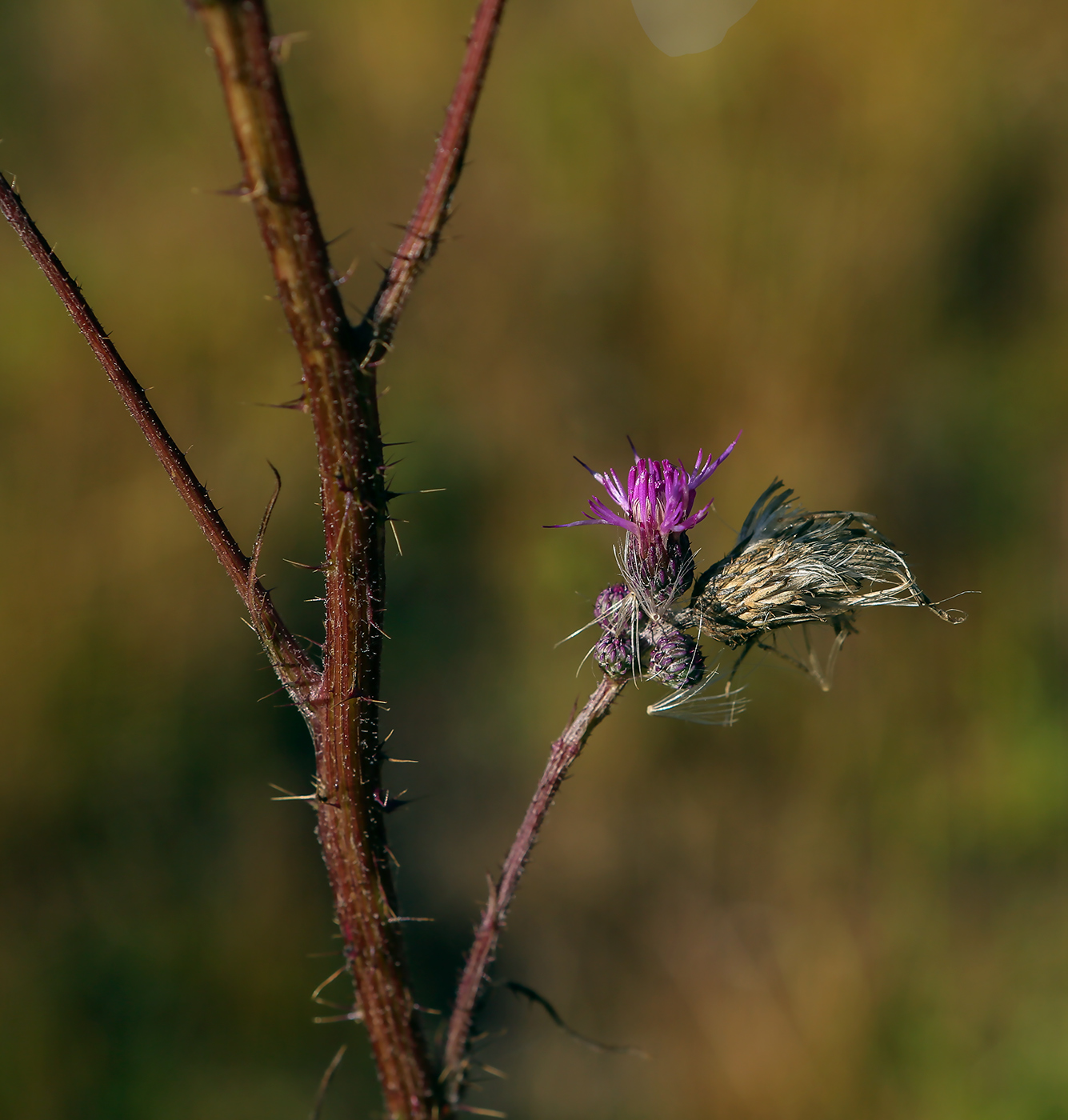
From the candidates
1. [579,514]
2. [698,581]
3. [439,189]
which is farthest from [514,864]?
[579,514]

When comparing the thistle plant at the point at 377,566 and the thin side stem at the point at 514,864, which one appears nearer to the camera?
the thistle plant at the point at 377,566

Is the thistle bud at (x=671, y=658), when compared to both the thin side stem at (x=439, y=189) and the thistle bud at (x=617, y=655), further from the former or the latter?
the thin side stem at (x=439, y=189)

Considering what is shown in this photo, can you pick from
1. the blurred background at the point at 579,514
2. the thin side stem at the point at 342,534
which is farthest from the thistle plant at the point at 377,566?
the blurred background at the point at 579,514

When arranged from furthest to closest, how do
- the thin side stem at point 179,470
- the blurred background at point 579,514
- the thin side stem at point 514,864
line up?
the blurred background at point 579,514, the thin side stem at point 514,864, the thin side stem at point 179,470

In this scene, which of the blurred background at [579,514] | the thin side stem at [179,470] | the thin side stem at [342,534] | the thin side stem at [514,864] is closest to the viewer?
the thin side stem at [342,534]

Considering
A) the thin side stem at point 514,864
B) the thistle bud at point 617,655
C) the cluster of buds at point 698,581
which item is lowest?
the thin side stem at point 514,864

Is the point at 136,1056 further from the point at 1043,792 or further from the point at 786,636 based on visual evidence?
the point at 1043,792
